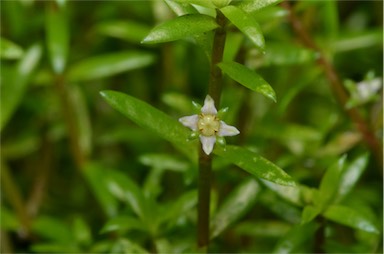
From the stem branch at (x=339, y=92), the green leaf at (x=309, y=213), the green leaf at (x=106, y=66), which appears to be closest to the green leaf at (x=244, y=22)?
the green leaf at (x=309, y=213)

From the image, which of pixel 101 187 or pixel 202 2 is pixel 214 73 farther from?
pixel 101 187

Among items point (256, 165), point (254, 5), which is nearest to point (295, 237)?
point (256, 165)

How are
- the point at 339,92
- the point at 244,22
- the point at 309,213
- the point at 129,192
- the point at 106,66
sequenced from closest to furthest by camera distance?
the point at 244,22
the point at 309,213
the point at 129,192
the point at 339,92
the point at 106,66

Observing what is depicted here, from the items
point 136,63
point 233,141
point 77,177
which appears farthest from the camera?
point 77,177

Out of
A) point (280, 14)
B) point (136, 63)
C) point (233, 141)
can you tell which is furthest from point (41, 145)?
point (280, 14)

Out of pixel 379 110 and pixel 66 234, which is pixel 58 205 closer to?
pixel 66 234

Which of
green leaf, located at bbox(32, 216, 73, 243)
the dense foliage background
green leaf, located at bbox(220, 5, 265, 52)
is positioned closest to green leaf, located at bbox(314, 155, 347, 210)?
the dense foliage background

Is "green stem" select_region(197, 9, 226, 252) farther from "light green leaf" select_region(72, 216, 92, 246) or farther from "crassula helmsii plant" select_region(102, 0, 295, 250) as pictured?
"light green leaf" select_region(72, 216, 92, 246)
